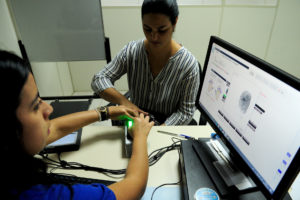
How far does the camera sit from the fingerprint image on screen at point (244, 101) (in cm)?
65

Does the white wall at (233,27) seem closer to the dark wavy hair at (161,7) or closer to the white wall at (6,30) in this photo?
the white wall at (6,30)

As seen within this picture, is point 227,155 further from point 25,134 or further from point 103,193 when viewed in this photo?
point 25,134

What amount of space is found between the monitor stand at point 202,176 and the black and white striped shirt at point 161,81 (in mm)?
437

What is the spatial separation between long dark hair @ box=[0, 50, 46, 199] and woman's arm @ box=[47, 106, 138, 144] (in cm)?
35

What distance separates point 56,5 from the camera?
1908 millimetres

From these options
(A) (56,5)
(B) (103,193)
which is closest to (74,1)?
(A) (56,5)

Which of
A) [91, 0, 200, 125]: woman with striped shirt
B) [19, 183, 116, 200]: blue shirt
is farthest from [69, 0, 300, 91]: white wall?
[19, 183, 116, 200]: blue shirt

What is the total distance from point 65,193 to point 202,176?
47cm

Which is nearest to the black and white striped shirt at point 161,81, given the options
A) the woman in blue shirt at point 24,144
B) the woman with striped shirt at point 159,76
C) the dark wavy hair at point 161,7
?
the woman with striped shirt at point 159,76

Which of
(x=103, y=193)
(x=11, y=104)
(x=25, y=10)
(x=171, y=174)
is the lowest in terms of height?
(x=171, y=174)

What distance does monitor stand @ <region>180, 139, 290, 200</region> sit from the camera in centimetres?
69

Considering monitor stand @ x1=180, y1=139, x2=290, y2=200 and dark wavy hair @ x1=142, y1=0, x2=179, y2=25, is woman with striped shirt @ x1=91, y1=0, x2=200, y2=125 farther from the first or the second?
monitor stand @ x1=180, y1=139, x2=290, y2=200

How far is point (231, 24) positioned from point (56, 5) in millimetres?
2025

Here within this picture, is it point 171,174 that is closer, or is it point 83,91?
point 171,174
